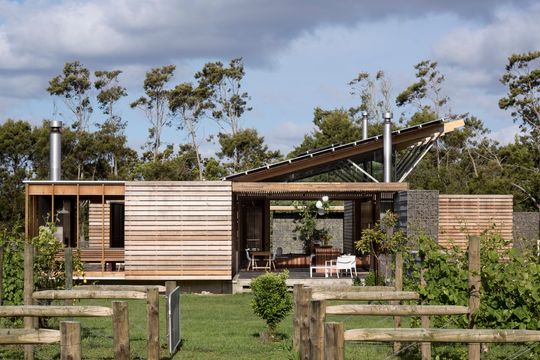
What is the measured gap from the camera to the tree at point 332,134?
1668 inches

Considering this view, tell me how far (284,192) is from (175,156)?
2730 cm

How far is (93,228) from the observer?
2709 centimetres

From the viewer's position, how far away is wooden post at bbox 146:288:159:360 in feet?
31.7

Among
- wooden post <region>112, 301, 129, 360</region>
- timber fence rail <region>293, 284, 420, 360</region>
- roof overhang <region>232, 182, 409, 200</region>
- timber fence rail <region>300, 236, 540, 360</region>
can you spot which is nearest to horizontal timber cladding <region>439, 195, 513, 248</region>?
roof overhang <region>232, 182, 409, 200</region>

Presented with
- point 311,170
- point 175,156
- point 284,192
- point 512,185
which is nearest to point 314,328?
point 284,192

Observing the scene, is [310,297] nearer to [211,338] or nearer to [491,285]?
[491,285]

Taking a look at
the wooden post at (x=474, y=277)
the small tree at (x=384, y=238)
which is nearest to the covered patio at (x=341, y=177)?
the small tree at (x=384, y=238)

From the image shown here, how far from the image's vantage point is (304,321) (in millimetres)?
8938

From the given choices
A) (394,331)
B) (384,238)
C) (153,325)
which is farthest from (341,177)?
(394,331)

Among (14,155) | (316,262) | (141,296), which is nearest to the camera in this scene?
(141,296)

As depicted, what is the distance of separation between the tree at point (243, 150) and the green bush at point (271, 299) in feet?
103

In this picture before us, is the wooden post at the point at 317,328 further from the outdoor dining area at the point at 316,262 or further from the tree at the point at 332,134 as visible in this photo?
the tree at the point at 332,134

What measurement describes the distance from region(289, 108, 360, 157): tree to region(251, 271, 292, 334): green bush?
29.8 metres

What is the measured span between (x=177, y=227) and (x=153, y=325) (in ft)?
33.1
